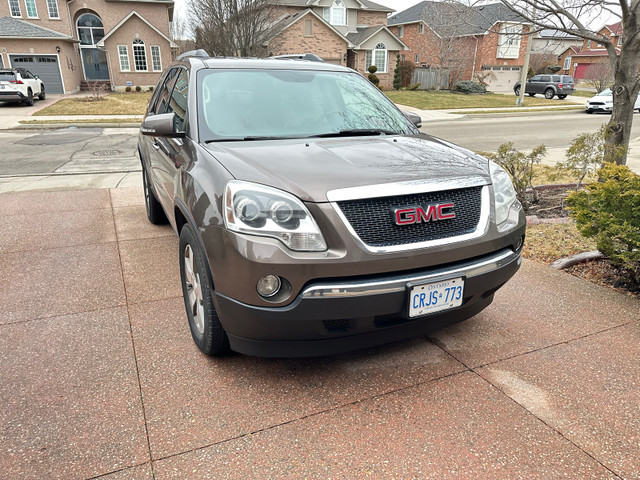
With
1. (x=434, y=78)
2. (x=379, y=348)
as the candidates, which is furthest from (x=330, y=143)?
(x=434, y=78)

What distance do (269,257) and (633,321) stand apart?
2829mm

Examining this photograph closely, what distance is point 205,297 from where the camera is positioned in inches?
99.0

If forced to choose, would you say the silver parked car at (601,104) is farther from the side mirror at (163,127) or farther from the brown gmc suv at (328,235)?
the side mirror at (163,127)

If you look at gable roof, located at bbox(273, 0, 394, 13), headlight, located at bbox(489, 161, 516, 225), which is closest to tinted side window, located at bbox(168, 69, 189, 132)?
headlight, located at bbox(489, 161, 516, 225)

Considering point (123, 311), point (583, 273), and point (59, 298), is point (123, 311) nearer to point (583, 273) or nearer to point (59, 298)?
point (59, 298)

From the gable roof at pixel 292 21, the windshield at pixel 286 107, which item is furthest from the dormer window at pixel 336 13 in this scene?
the windshield at pixel 286 107

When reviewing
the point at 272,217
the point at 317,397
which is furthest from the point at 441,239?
the point at 317,397

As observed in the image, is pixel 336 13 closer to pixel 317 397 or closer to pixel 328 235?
pixel 328 235

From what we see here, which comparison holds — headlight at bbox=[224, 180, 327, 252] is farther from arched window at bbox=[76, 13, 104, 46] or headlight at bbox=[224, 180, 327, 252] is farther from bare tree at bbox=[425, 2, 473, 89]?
arched window at bbox=[76, 13, 104, 46]

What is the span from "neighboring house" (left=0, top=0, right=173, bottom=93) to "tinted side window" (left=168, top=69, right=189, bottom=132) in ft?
100

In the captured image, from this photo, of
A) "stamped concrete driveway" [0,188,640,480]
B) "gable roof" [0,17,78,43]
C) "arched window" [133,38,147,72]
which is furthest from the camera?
"arched window" [133,38,147,72]

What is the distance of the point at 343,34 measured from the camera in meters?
38.1

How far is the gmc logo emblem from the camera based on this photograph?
7.42ft

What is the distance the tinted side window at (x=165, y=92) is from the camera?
409cm
